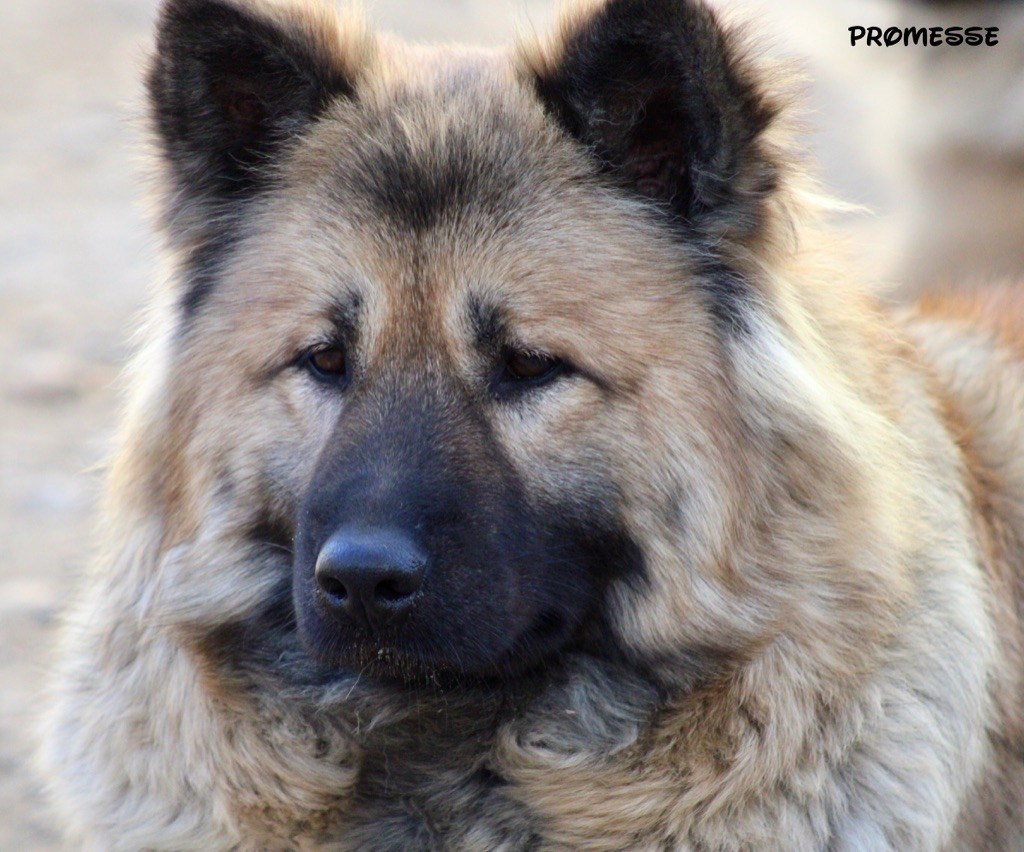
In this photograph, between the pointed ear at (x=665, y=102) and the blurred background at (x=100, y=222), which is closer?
the pointed ear at (x=665, y=102)

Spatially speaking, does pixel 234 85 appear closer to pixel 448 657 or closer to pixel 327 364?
pixel 327 364

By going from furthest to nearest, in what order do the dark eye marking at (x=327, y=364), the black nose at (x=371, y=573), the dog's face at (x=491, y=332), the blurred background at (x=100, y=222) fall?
the blurred background at (x=100, y=222)
the dark eye marking at (x=327, y=364)
the dog's face at (x=491, y=332)
the black nose at (x=371, y=573)

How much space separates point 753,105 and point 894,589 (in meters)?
1.06

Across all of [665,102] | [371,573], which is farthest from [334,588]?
[665,102]

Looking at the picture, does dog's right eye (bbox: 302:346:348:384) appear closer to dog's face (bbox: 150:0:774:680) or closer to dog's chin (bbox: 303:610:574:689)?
dog's face (bbox: 150:0:774:680)

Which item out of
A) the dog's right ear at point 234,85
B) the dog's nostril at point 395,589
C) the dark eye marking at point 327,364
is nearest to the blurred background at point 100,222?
the dog's right ear at point 234,85

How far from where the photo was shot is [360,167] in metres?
2.93

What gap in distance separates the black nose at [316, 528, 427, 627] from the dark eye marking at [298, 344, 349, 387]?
0.43 meters

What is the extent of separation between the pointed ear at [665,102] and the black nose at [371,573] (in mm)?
940

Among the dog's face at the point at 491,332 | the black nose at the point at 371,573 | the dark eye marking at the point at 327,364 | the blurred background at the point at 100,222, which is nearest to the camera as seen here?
the black nose at the point at 371,573

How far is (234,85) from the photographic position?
120 inches

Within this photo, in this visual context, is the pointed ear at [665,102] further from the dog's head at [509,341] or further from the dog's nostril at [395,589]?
the dog's nostril at [395,589]

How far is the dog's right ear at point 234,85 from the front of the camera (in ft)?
9.62

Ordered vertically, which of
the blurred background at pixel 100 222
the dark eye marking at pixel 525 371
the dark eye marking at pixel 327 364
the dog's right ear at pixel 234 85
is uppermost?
A: the dog's right ear at pixel 234 85
